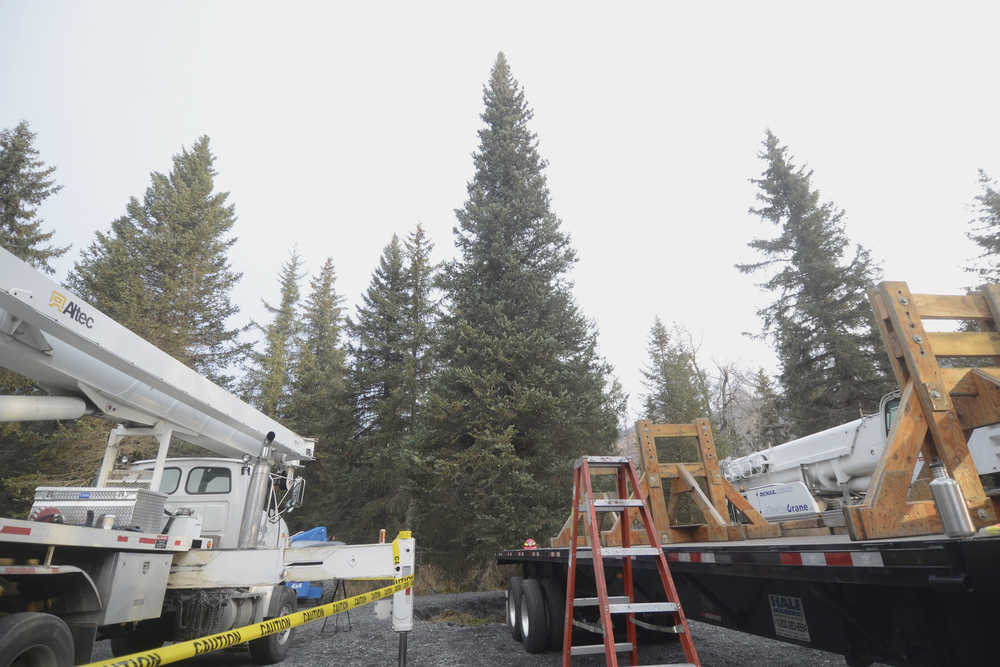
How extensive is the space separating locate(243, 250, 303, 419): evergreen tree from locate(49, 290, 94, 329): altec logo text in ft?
64.1

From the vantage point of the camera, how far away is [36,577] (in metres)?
4.02

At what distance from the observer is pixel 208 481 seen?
7746mm

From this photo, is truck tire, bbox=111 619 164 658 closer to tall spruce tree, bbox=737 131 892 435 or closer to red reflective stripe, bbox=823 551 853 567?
red reflective stripe, bbox=823 551 853 567

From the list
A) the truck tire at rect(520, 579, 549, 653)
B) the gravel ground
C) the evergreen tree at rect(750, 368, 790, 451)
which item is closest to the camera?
the gravel ground

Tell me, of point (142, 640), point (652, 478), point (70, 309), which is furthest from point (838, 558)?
point (142, 640)

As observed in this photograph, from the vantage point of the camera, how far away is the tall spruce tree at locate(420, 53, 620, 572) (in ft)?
43.5

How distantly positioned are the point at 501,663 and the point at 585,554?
255cm

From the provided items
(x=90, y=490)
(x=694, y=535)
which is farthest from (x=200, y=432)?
(x=694, y=535)

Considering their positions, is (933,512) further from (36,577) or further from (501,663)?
(36,577)

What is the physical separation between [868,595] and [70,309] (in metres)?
6.21

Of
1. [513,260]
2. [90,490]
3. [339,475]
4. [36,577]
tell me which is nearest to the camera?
[36,577]

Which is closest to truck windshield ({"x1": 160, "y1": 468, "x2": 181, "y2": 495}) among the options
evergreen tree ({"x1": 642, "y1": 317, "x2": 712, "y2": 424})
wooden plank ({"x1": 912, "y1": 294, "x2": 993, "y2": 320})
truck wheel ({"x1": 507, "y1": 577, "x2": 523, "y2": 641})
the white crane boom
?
the white crane boom

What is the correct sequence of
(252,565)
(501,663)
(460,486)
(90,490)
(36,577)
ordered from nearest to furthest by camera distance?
(36,577), (90,490), (252,565), (501,663), (460,486)

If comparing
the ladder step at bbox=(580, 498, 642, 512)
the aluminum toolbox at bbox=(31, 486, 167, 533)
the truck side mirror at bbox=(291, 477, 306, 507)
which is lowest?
the ladder step at bbox=(580, 498, 642, 512)
